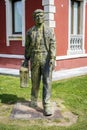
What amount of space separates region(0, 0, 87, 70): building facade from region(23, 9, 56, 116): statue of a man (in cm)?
554

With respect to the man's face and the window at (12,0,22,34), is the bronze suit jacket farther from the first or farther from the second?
the window at (12,0,22,34)

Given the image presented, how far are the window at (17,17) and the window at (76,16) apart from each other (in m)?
2.34

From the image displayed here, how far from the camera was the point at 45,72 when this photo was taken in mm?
6238

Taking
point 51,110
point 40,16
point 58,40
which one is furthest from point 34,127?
point 58,40

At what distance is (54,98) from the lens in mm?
7738

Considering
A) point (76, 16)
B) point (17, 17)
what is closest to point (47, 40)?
point (17, 17)

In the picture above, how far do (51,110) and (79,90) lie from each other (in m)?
2.65

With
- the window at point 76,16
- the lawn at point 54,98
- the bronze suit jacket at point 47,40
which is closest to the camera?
the lawn at point 54,98

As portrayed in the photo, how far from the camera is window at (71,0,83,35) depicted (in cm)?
1359

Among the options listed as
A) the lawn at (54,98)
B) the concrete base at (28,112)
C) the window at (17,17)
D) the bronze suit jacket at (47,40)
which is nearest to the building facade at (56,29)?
the window at (17,17)

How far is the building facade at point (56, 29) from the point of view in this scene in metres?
12.3

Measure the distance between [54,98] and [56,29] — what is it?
491cm

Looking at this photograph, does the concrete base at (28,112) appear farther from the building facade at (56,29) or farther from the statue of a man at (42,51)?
the building facade at (56,29)

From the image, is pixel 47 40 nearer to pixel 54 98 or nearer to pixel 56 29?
→ pixel 54 98
